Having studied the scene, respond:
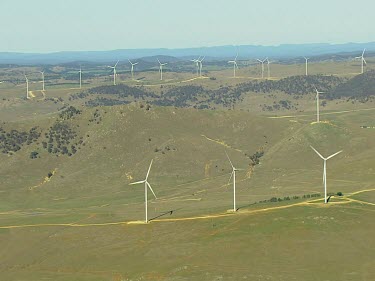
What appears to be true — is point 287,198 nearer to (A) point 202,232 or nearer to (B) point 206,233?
(A) point 202,232

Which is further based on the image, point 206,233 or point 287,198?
point 287,198

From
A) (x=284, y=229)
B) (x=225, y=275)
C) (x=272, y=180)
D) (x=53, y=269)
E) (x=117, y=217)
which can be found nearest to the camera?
(x=225, y=275)

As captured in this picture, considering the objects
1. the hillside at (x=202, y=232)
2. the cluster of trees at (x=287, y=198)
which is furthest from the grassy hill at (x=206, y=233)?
the cluster of trees at (x=287, y=198)

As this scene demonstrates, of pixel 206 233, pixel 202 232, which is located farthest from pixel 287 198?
pixel 206 233

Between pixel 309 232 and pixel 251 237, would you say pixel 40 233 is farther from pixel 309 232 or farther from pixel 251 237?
pixel 309 232

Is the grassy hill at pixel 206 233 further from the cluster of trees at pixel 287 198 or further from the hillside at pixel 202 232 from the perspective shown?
the cluster of trees at pixel 287 198

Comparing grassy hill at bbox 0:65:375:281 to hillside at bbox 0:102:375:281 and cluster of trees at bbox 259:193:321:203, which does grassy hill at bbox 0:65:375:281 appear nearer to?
hillside at bbox 0:102:375:281

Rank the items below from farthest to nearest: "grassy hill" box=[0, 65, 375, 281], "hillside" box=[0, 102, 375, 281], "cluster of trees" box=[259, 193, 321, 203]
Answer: "cluster of trees" box=[259, 193, 321, 203]
"hillside" box=[0, 102, 375, 281]
"grassy hill" box=[0, 65, 375, 281]

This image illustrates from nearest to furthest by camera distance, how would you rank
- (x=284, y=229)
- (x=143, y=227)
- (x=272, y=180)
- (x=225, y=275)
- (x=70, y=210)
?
(x=225, y=275) < (x=284, y=229) < (x=143, y=227) < (x=70, y=210) < (x=272, y=180)

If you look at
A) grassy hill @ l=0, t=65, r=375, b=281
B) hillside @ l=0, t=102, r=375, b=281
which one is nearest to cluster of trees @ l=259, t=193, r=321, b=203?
grassy hill @ l=0, t=65, r=375, b=281

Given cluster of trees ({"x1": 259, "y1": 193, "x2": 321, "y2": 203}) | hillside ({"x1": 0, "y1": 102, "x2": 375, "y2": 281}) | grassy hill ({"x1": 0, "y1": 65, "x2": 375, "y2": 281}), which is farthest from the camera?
cluster of trees ({"x1": 259, "y1": 193, "x2": 321, "y2": 203})

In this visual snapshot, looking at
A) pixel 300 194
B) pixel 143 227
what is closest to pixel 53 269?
pixel 143 227
